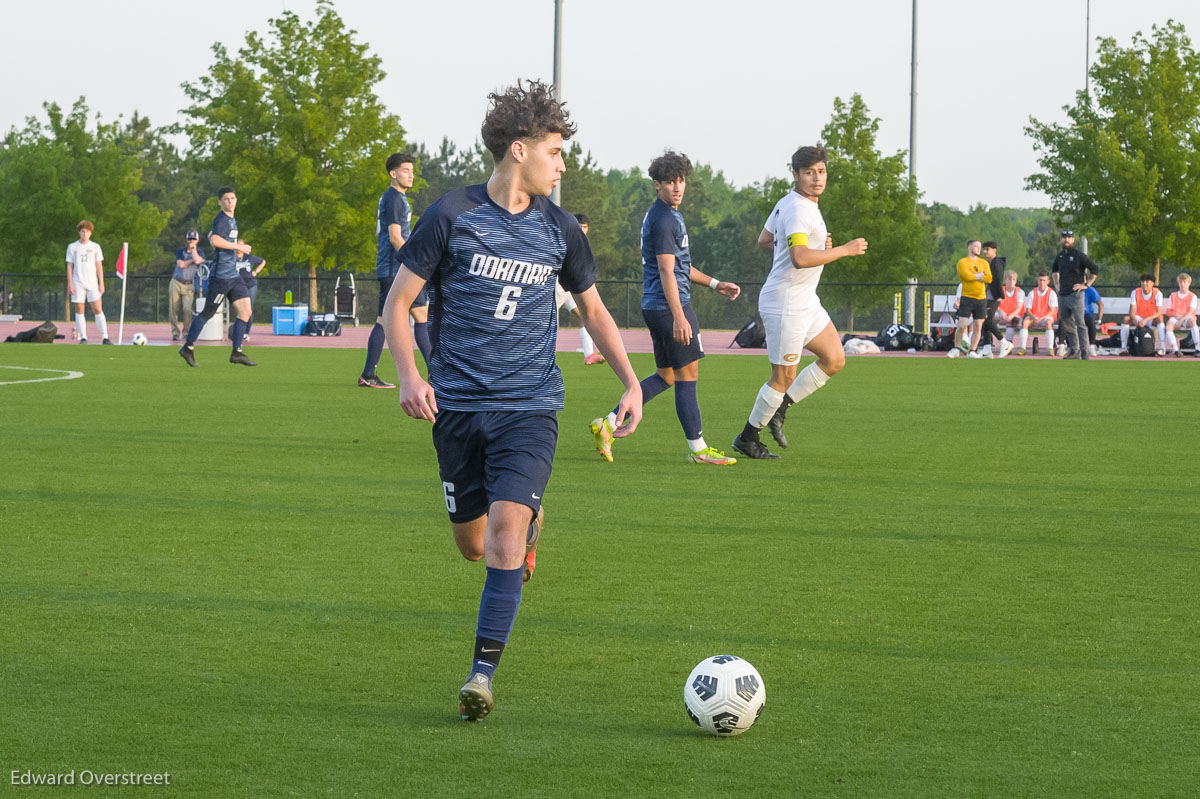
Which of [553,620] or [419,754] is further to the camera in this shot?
[553,620]

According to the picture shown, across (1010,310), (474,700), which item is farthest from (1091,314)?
(474,700)

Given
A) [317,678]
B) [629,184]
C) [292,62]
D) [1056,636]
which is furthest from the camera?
[629,184]

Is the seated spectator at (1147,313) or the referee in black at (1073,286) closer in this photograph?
the referee in black at (1073,286)

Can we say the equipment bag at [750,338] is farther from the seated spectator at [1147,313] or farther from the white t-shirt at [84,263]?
the white t-shirt at [84,263]

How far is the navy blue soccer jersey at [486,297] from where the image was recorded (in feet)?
15.9

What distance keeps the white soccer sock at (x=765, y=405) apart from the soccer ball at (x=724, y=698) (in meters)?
6.64

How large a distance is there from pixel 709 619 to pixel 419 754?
6.21 ft

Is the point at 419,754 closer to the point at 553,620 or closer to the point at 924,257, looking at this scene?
the point at 553,620

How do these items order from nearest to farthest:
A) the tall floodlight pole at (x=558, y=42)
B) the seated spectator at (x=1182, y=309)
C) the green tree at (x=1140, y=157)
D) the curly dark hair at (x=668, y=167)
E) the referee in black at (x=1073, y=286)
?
1. the curly dark hair at (x=668, y=167)
2. the referee in black at (x=1073, y=286)
3. the seated spectator at (x=1182, y=309)
4. the tall floodlight pole at (x=558, y=42)
5. the green tree at (x=1140, y=157)

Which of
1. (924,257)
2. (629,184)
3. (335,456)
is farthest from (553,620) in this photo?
(629,184)

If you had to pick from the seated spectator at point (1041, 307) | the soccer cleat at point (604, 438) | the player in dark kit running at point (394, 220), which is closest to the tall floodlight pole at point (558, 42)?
the seated spectator at point (1041, 307)

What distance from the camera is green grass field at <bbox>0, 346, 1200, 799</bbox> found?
398 cm

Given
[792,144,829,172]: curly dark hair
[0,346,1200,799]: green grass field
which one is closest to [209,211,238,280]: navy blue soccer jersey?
[0,346,1200,799]: green grass field

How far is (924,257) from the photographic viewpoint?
48.5 m
